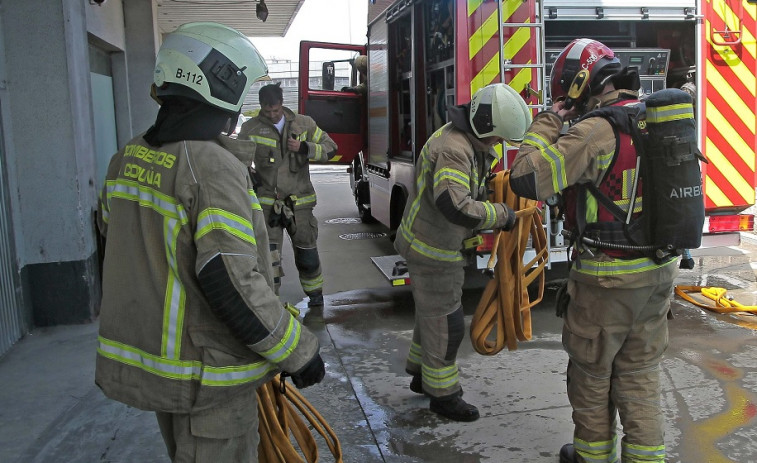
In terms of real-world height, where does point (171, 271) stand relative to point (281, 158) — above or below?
below

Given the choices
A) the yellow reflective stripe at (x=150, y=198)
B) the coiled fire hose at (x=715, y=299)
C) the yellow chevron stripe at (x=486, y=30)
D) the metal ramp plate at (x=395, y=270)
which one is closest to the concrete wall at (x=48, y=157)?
the metal ramp plate at (x=395, y=270)

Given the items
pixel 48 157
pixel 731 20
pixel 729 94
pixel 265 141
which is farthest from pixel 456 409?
pixel 731 20

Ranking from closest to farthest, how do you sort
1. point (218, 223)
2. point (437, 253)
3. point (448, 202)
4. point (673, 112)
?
point (218, 223) → point (673, 112) → point (448, 202) → point (437, 253)

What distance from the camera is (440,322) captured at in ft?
12.4

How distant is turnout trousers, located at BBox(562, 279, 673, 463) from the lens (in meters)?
2.92

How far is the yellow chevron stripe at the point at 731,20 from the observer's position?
5648 mm

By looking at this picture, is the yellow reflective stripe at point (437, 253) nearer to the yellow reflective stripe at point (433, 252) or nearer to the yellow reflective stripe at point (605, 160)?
the yellow reflective stripe at point (433, 252)

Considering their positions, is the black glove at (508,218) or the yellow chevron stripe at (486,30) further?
the yellow chevron stripe at (486,30)

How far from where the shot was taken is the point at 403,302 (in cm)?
627

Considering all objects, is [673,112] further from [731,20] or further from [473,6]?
[731,20]

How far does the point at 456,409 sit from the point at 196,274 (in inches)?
87.0

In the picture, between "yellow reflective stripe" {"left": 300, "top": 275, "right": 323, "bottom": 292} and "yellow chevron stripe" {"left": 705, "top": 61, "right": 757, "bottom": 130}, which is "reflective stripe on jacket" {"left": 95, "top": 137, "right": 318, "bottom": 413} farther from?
"yellow chevron stripe" {"left": 705, "top": 61, "right": 757, "bottom": 130}

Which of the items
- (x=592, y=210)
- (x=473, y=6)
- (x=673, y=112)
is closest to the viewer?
(x=673, y=112)

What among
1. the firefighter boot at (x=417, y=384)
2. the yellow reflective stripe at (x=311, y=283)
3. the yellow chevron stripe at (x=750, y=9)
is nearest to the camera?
the firefighter boot at (x=417, y=384)
